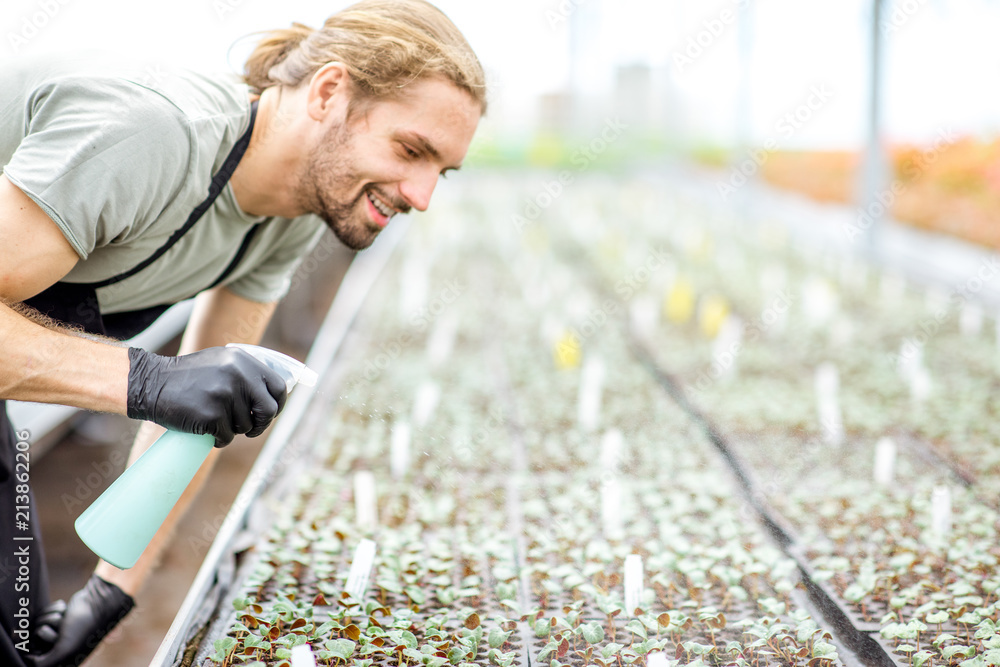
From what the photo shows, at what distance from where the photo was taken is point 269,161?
1.54 m

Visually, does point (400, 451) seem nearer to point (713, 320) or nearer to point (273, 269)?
point (273, 269)

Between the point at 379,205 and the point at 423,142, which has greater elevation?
the point at 423,142

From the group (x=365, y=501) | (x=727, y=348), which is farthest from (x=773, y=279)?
(x=365, y=501)

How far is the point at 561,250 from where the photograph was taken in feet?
23.2

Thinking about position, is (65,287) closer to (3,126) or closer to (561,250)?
(3,126)

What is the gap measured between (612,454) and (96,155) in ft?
5.32

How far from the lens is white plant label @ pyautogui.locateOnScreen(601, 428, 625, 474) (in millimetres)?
2355

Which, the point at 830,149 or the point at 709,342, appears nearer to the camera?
the point at 709,342

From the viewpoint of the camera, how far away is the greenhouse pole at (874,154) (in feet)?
19.0

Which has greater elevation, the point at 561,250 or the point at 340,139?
the point at 340,139

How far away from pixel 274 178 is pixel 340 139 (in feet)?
0.48

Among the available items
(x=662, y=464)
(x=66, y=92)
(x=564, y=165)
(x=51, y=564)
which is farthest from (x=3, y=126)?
(x=564, y=165)

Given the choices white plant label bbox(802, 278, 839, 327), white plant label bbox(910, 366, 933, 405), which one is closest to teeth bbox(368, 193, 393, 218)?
white plant label bbox(910, 366, 933, 405)

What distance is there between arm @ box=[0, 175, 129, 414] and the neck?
0.39 meters
